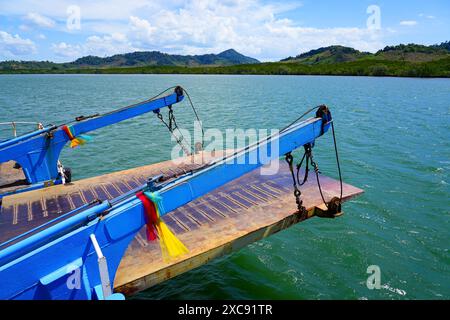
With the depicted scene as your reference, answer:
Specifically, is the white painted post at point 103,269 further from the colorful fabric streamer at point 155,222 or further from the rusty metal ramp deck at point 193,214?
the rusty metal ramp deck at point 193,214

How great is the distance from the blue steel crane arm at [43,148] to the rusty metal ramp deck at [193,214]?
0.45m

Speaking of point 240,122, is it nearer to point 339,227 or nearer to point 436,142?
point 436,142

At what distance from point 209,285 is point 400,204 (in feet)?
23.1

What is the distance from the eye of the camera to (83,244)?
3980 millimetres

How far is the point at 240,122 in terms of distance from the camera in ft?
83.2

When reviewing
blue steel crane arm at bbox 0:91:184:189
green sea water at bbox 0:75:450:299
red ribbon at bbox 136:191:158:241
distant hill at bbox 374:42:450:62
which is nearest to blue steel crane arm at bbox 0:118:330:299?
red ribbon at bbox 136:191:158:241

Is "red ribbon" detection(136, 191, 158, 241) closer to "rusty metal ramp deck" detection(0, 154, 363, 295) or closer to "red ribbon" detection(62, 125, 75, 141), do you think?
"rusty metal ramp deck" detection(0, 154, 363, 295)

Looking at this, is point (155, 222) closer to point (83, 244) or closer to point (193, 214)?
point (83, 244)

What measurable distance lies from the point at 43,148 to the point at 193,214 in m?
4.26

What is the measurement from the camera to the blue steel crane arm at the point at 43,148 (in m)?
7.60

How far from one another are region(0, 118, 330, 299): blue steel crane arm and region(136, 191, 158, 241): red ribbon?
0.20 ft

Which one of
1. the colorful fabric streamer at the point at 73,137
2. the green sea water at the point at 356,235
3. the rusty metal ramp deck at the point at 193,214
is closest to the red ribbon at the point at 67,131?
the colorful fabric streamer at the point at 73,137

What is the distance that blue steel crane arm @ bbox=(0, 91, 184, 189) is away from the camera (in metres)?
7.60
